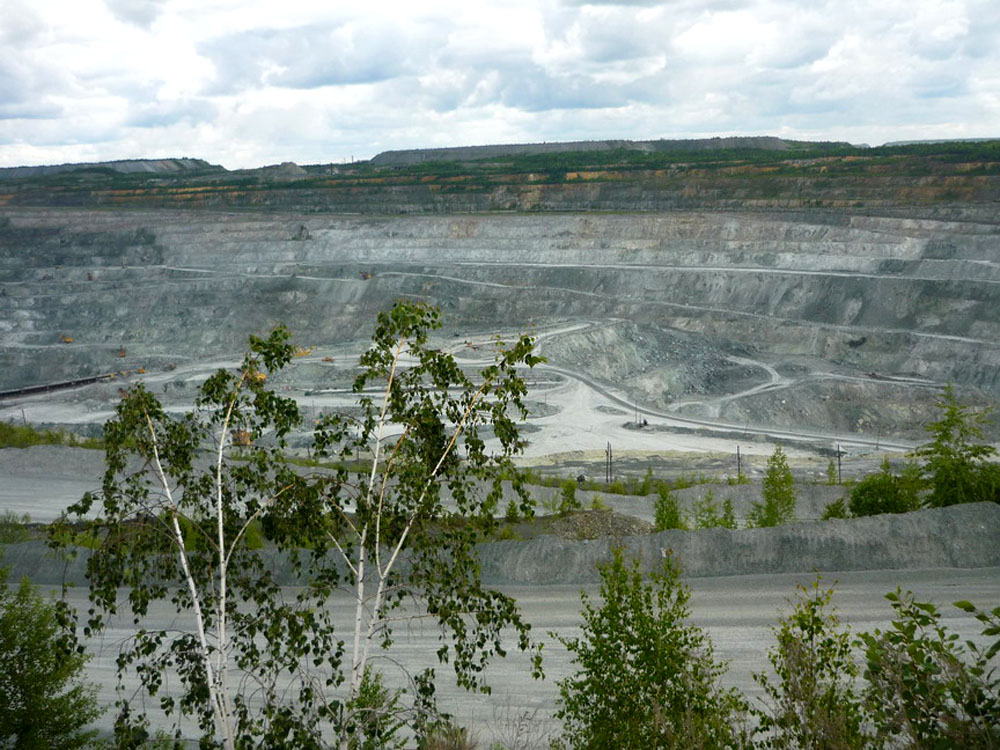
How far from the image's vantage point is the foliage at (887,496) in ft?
68.1

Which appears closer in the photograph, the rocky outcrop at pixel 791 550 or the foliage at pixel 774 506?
the rocky outcrop at pixel 791 550

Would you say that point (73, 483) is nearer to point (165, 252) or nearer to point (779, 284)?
point (779, 284)

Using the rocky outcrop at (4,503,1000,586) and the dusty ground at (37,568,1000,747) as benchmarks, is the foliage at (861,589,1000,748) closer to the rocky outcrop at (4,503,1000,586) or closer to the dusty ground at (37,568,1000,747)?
the dusty ground at (37,568,1000,747)

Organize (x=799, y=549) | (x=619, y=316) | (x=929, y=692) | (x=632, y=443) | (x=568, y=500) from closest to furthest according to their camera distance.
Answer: (x=929, y=692), (x=799, y=549), (x=568, y=500), (x=632, y=443), (x=619, y=316)

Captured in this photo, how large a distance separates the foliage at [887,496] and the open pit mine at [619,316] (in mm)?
2098

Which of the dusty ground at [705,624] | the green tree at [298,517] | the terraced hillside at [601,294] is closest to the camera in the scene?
the green tree at [298,517]

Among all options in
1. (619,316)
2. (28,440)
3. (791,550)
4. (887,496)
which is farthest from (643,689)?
(619,316)

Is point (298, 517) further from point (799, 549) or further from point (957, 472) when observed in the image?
point (957, 472)

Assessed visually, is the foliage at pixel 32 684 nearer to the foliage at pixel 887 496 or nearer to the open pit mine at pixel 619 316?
the open pit mine at pixel 619 316

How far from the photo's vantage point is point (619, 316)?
62.3 metres

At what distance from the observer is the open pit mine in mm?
18453

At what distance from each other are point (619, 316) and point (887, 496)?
42.0 metres


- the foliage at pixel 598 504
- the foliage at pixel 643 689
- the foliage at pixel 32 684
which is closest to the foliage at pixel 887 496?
the foliage at pixel 598 504

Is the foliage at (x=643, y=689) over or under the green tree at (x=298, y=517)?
under
